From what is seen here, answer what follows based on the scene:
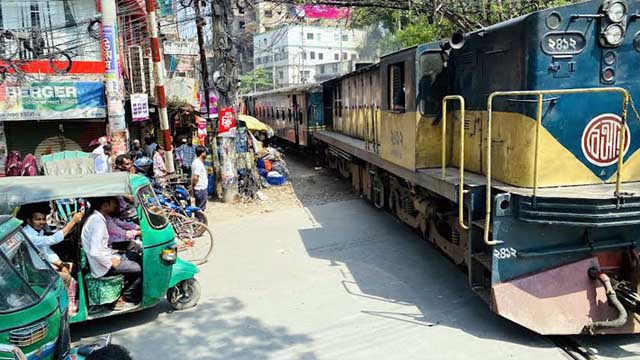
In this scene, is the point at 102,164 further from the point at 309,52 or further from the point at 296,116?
the point at 309,52

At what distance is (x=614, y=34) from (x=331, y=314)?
4127 millimetres

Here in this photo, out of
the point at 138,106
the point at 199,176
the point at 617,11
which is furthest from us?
the point at 138,106

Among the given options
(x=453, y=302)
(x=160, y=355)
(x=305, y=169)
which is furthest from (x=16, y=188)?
(x=305, y=169)

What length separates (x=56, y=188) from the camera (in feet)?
16.6

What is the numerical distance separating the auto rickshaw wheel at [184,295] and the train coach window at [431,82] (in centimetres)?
367

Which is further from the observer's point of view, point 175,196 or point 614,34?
point 175,196

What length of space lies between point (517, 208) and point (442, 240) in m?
2.04

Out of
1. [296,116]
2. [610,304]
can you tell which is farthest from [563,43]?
[296,116]

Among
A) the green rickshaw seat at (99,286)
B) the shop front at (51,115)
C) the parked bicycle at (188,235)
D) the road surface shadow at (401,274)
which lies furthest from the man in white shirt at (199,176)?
the shop front at (51,115)

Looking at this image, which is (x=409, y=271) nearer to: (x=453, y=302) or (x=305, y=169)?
(x=453, y=302)

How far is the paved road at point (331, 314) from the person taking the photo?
193 inches

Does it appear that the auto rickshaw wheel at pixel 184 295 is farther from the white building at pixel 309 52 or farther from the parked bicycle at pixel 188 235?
the white building at pixel 309 52

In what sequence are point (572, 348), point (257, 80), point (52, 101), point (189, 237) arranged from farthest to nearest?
point (257, 80) < point (52, 101) < point (189, 237) < point (572, 348)

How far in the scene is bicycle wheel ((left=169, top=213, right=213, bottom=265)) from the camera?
8422 millimetres
